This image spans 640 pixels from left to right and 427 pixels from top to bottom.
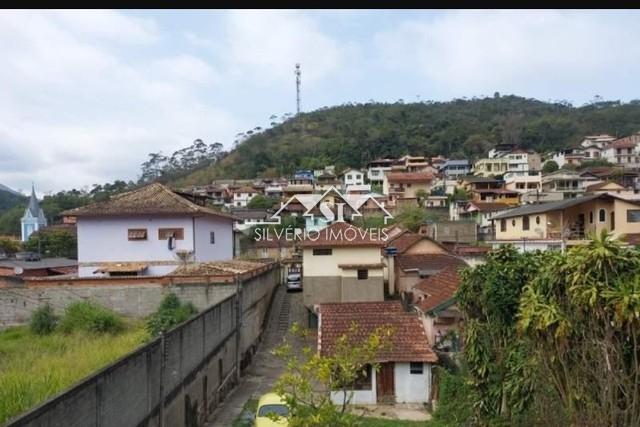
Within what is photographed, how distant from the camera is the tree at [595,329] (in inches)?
267

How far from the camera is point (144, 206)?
19984 mm

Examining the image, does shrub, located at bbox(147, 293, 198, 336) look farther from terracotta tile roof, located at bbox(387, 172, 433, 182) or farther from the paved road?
terracotta tile roof, located at bbox(387, 172, 433, 182)

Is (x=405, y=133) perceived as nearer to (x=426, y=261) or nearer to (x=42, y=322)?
(x=426, y=261)

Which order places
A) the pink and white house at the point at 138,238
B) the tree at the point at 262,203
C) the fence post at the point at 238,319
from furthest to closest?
the tree at the point at 262,203 → the pink and white house at the point at 138,238 → the fence post at the point at 238,319

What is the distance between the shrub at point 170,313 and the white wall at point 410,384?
20.9ft

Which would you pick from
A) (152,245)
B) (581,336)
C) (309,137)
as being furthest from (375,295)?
(309,137)

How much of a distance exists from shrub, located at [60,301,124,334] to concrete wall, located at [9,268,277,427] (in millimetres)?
3405

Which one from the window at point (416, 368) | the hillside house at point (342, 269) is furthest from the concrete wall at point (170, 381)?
the window at point (416, 368)

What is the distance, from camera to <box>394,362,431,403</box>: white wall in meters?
13.6

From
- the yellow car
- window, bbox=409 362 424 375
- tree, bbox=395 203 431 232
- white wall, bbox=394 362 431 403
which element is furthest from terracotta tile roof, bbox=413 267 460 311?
tree, bbox=395 203 431 232

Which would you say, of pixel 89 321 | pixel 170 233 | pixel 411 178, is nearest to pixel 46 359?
pixel 89 321

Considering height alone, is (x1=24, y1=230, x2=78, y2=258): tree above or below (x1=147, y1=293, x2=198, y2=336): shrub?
above

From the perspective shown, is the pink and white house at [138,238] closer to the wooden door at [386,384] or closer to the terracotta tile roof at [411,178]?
the wooden door at [386,384]

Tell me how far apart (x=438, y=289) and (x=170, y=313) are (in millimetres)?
8465
